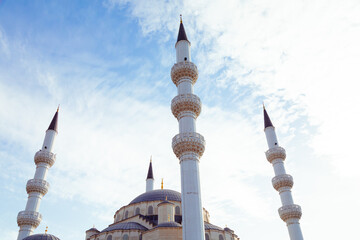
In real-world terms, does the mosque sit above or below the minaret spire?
below

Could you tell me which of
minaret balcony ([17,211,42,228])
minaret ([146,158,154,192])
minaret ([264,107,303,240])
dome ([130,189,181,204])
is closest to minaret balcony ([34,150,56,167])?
minaret balcony ([17,211,42,228])

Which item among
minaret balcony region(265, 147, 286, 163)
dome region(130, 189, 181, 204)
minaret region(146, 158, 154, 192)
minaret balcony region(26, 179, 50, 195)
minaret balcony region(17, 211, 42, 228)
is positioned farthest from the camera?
minaret region(146, 158, 154, 192)

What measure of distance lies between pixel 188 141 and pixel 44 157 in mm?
15025

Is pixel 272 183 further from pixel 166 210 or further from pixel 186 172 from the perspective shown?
pixel 186 172

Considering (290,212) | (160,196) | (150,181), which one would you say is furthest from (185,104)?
(150,181)

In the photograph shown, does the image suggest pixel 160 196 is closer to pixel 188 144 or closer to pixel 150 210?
pixel 150 210

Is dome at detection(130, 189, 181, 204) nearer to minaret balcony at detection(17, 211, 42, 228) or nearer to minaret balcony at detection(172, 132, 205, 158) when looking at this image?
minaret balcony at detection(17, 211, 42, 228)

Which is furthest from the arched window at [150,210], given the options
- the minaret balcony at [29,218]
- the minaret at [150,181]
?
the minaret at [150,181]

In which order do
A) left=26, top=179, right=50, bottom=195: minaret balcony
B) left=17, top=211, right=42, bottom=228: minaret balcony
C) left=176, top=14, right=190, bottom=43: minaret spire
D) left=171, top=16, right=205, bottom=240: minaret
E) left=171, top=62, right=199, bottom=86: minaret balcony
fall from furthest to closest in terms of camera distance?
left=26, top=179, right=50, bottom=195: minaret balcony
left=17, top=211, right=42, bottom=228: minaret balcony
left=176, top=14, right=190, bottom=43: minaret spire
left=171, top=62, right=199, bottom=86: minaret balcony
left=171, top=16, right=205, bottom=240: minaret

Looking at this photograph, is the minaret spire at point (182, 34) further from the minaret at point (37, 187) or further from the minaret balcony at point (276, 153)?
the minaret at point (37, 187)

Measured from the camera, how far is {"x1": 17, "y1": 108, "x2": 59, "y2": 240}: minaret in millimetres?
22594

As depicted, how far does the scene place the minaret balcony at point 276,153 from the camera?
83.5 ft

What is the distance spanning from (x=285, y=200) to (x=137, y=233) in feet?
38.6

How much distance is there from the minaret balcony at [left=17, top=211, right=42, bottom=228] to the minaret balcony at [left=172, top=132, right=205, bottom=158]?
13.5m
